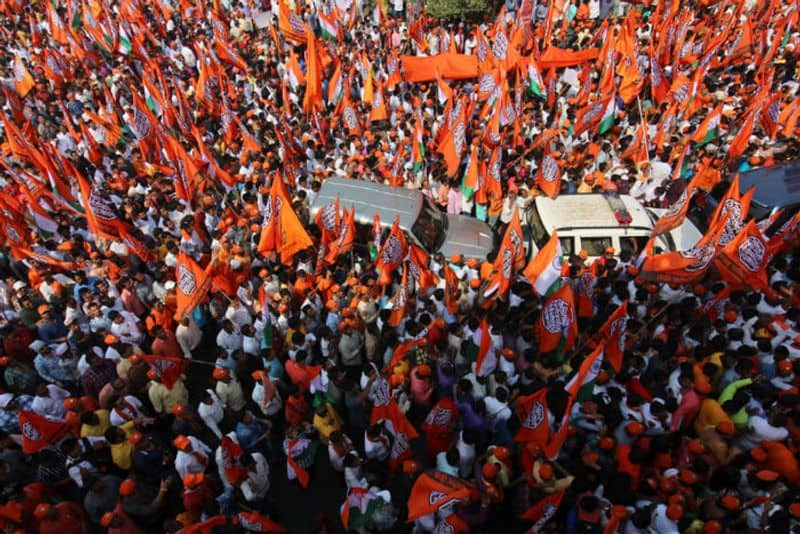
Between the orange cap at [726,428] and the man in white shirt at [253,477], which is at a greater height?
the orange cap at [726,428]

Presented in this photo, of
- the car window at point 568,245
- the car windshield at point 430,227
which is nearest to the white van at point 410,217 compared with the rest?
the car windshield at point 430,227

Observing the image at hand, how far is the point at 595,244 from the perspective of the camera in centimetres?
745

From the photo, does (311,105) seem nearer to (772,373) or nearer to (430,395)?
(430,395)

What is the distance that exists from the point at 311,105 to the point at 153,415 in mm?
7190

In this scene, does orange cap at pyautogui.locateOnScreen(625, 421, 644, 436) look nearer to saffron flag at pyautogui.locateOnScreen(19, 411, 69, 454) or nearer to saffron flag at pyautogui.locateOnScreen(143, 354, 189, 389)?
saffron flag at pyautogui.locateOnScreen(143, 354, 189, 389)

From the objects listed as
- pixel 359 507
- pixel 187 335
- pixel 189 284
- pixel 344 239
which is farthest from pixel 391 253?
pixel 359 507

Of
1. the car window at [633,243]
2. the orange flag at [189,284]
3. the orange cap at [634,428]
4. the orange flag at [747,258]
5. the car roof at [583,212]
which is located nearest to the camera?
the orange cap at [634,428]

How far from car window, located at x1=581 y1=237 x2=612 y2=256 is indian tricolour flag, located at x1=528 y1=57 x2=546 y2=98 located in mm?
4700

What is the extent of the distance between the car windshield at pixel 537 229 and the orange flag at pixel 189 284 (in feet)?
15.1

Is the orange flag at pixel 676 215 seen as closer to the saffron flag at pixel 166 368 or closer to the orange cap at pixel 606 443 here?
the orange cap at pixel 606 443

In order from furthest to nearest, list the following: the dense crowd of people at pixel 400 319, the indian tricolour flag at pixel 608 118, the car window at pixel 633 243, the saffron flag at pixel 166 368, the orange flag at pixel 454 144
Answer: the indian tricolour flag at pixel 608 118 → the orange flag at pixel 454 144 → the car window at pixel 633 243 → the saffron flag at pixel 166 368 → the dense crowd of people at pixel 400 319

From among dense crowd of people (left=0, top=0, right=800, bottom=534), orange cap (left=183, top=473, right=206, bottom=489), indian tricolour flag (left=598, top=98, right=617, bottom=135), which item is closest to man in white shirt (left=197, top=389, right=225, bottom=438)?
dense crowd of people (left=0, top=0, right=800, bottom=534)

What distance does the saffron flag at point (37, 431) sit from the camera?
4.85 meters

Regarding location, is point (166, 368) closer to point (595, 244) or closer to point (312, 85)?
point (595, 244)
